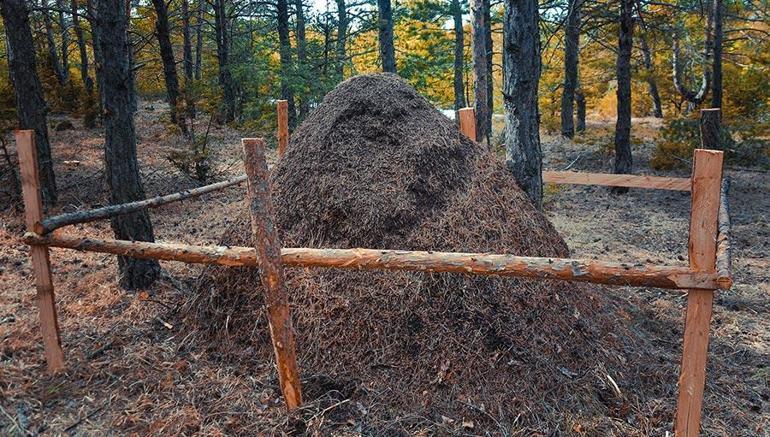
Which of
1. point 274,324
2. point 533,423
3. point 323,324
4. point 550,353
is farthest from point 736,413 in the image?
point 274,324

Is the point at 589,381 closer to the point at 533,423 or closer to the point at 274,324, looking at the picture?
the point at 533,423

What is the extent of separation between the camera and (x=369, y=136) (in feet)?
14.9

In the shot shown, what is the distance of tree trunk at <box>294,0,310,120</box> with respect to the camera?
1320cm

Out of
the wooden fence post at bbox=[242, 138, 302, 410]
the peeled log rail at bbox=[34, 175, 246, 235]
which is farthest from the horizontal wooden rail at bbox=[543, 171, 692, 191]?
the peeled log rail at bbox=[34, 175, 246, 235]

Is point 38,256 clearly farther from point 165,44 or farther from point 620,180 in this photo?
point 165,44

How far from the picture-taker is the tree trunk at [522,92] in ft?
16.5

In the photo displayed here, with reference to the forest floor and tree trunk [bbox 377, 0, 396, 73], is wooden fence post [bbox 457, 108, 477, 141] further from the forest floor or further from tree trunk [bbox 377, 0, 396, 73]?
tree trunk [bbox 377, 0, 396, 73]

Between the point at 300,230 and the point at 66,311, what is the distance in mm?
2517

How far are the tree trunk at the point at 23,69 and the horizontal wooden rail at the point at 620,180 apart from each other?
7.00 metres

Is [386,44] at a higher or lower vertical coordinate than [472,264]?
higher

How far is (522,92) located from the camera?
511 cm

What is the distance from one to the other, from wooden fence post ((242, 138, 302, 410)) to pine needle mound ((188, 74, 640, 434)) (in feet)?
1.50

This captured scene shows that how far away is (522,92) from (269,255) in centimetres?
334

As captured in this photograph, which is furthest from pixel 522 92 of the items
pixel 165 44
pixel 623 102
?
pixel 165 44
